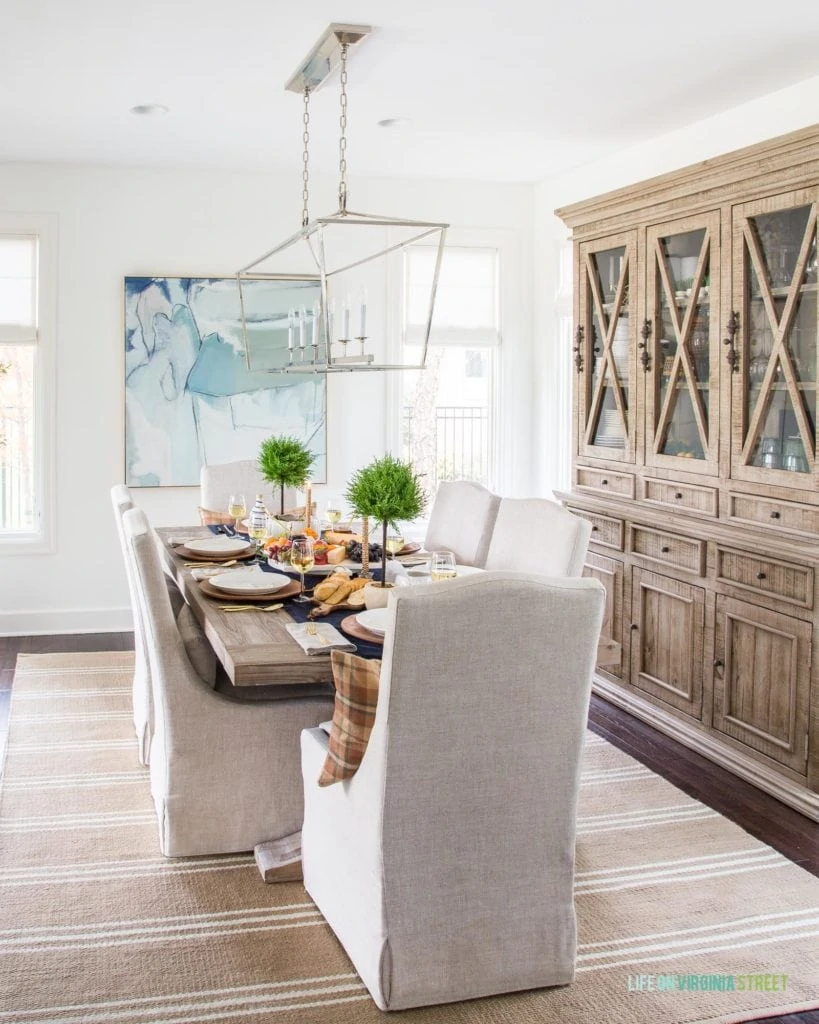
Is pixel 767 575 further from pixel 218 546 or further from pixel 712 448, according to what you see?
pixel 218 546

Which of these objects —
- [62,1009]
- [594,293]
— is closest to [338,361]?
[594,293]

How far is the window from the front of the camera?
589cm

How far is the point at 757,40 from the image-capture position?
12.3 ft

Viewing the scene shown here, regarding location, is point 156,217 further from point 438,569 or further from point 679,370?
point 438,569

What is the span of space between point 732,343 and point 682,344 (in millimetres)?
312

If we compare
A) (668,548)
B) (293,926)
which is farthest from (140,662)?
(668,548)

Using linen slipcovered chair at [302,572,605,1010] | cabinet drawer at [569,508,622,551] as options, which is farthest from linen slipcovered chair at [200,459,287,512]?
linen slipcovered chair at [302,572,605,1010]

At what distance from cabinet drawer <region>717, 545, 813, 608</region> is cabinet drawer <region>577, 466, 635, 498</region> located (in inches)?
29.4

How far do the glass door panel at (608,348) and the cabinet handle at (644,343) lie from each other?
0.34ft

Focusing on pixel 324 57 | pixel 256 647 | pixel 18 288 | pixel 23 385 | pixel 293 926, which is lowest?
pixel 293 926

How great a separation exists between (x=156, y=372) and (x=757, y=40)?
140 inches

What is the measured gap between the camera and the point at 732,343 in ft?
13.1

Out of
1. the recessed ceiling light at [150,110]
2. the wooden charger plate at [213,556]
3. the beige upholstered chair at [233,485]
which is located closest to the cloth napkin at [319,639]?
the wooden charger plate at [213,556]

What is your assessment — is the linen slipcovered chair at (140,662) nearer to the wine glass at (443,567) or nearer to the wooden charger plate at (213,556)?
the wooden charger plate at (213,556)
